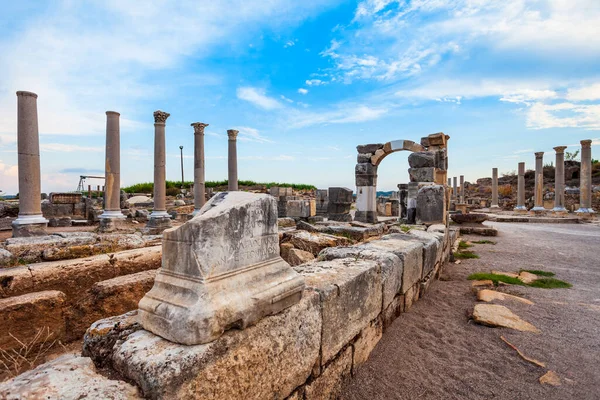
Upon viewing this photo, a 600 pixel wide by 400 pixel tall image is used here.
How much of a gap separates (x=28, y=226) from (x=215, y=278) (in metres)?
8.77

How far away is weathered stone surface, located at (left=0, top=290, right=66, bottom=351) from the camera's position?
2986 mm

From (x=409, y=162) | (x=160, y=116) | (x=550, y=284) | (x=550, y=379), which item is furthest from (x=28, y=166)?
(x=550, y=284)

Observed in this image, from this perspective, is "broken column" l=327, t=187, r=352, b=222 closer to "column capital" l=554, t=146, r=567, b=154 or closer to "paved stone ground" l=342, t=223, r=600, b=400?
"paved stone ground" l=342, t=223, r=600, b=400

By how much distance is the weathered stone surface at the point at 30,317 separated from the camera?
2.99 metres

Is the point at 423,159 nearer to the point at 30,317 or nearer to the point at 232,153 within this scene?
the point at 232,153

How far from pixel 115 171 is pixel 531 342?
11345mm

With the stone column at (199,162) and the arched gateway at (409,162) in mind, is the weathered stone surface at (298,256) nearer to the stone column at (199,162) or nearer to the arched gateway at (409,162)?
the arched gateway at (409,162)

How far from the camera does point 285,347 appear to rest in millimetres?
1771

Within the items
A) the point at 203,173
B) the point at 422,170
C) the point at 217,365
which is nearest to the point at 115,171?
the point at 203,173

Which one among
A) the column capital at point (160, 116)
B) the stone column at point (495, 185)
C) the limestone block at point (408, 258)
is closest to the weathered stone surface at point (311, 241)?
the limestone block at point (408, 258)

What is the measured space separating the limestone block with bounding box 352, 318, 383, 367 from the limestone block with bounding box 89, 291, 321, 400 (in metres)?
0.66

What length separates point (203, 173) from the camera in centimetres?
1399

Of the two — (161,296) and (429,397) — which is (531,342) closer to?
(429,397)

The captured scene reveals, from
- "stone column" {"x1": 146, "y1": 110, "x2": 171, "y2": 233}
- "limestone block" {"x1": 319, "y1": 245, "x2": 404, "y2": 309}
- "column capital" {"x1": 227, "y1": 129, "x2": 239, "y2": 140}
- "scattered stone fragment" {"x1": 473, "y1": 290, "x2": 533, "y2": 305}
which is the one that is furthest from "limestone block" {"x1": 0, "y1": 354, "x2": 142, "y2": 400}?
"column capital" {"x1": 227, "y1": 129, "x2": 239, "y2": 140}
